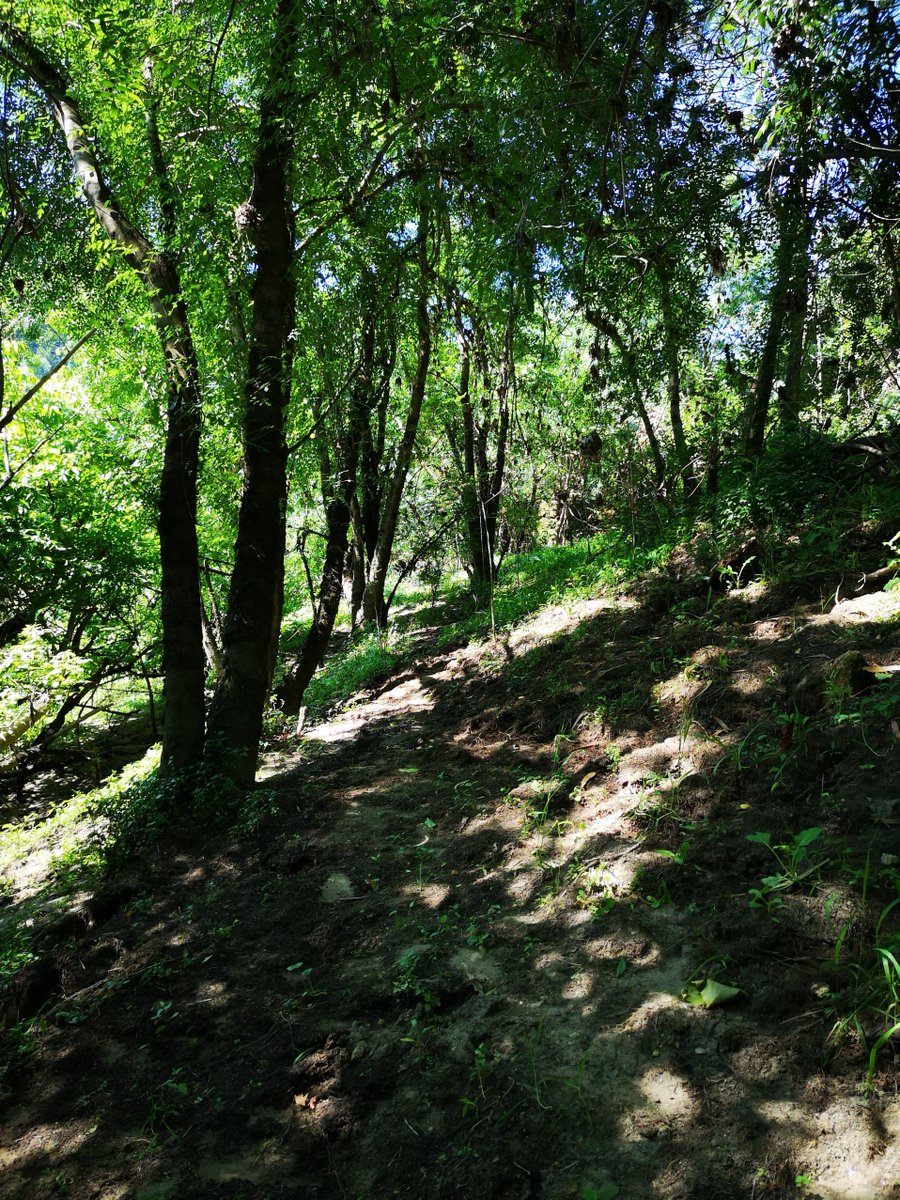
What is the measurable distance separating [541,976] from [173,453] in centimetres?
469

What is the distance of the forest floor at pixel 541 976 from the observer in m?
2.06

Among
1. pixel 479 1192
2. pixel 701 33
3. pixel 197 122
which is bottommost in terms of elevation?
pixel 479 1192

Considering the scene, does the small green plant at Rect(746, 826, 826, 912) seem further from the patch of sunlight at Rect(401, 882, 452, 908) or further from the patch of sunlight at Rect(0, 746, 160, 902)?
the patch of sunlight at Rect(0, 746, 160, 902)

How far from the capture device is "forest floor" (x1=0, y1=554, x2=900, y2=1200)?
2.06 meters

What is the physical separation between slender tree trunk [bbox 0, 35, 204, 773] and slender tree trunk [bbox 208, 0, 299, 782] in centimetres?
29

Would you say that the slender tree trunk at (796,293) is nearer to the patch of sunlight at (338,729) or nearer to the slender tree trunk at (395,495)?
the slender tree trunk at (395,495)

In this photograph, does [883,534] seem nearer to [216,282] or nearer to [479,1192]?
[479,1192]

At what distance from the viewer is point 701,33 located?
12.7 feet

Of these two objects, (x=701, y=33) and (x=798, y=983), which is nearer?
(x=798, y=983)

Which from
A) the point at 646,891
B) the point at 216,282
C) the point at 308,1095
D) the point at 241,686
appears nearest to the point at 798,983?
the point at 646,891

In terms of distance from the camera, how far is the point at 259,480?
589 centimetres

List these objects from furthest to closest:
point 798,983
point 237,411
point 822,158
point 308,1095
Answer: point 237,411 → point 822,158 → point 308,1095 → point 798,983

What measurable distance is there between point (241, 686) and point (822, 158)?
5.69 m

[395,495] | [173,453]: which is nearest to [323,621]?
[395,495]
